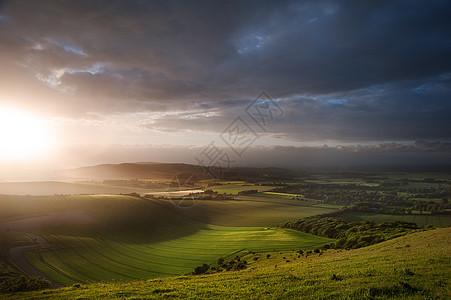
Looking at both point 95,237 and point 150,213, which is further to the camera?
point 150,213

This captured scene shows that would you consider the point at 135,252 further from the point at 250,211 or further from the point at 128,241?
the point at 250,211

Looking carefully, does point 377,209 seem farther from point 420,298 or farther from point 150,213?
point 420,298

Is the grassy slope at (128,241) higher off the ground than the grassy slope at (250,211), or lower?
higher

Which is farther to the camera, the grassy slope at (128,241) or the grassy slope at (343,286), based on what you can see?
the grassy slope at (128,241)

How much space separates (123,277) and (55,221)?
41.2 m

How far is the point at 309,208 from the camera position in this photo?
384 feet

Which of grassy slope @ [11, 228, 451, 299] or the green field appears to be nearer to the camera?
grassy slope @ [11, 228, 451, 299]

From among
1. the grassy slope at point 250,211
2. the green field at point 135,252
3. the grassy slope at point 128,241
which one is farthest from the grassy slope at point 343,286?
the grassy slope at point 250,211

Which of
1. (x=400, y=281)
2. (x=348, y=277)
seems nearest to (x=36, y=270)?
(x=348, y=277)

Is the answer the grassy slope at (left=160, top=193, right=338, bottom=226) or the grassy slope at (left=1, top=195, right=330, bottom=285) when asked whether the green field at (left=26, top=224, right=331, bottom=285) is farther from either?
the grassy slope at (left=160, top=193, right=338, bottom=226)

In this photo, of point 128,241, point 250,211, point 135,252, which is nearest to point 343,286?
point 135,252

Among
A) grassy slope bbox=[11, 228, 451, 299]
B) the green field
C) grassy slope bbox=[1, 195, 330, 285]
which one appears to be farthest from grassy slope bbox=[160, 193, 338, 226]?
grassy slope bbox=[11, 228, 451, 299]

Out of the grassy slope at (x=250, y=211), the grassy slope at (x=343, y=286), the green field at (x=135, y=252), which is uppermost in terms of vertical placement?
the grassy slope at (x=343, y=286)

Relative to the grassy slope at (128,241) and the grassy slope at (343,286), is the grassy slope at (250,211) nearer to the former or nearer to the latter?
the grassy slope at (128,241)
